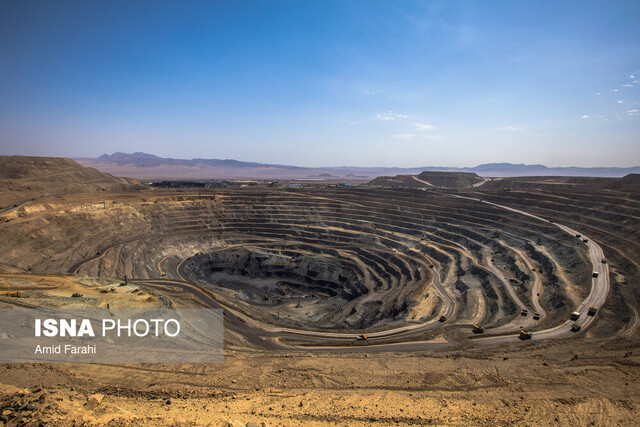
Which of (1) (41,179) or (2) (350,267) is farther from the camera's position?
(1) (41,179)

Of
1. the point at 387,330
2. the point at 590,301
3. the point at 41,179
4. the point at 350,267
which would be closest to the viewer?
the point at 387,330

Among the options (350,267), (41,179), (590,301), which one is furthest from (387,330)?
(41,179)

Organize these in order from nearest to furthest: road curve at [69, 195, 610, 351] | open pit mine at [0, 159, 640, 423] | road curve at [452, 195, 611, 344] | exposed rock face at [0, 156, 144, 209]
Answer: open pit mine at [0, 159, 640, 423] → road curve at [69, 195, 610, 351] → road curve at [452, 195, 611, 344] → exposed rock face at [0, 156, 144, 209]

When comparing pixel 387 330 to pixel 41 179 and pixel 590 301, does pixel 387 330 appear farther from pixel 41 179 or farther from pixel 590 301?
pixel 41 179

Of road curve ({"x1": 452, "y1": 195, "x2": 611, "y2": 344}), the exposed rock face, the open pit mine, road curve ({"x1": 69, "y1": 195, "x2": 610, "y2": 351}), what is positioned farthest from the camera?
the exposed rock face

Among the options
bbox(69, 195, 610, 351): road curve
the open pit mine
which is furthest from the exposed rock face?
bbox(69, 195, 610, 351): road curve

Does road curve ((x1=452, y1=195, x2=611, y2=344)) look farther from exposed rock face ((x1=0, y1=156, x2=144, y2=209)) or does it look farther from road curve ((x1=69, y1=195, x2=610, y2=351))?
exposed rock face ((x1=0, y1=156, x2=144, y2=209))

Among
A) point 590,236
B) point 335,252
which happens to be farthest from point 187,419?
point 590,236

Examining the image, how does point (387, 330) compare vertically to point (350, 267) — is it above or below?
below
